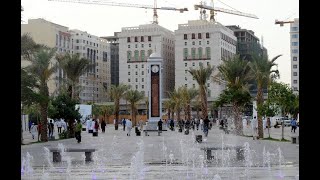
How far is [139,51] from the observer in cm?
13788

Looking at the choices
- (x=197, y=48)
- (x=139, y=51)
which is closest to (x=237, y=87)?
(x=197, y=48)

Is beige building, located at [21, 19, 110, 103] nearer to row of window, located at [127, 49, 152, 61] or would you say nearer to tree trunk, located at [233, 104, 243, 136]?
row of window, located at [127, 49, 152, 61]

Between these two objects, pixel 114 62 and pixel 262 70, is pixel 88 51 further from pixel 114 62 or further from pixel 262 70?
pixel 262 70

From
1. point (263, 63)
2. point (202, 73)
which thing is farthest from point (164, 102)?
point (263, 63)

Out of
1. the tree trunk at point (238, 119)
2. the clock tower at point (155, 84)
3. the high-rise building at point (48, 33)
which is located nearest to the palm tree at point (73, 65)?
the clock tower at point (155, 84)

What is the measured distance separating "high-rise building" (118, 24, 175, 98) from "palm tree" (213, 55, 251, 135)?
300 feet

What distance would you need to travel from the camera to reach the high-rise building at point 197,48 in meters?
127

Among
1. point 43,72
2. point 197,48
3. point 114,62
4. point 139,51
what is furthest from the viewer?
point 114,62

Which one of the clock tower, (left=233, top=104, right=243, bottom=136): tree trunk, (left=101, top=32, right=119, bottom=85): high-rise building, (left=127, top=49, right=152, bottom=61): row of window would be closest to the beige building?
(left=101, top=32, right=119, bottom=85): high-rise building

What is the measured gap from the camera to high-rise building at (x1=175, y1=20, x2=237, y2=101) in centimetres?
12719

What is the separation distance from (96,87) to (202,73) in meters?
88.8

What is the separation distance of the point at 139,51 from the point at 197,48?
17.5 metres

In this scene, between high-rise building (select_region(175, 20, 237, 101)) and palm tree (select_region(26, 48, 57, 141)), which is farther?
high-rise building (select_region(175, 20, 237, 101))

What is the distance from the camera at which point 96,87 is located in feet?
470
